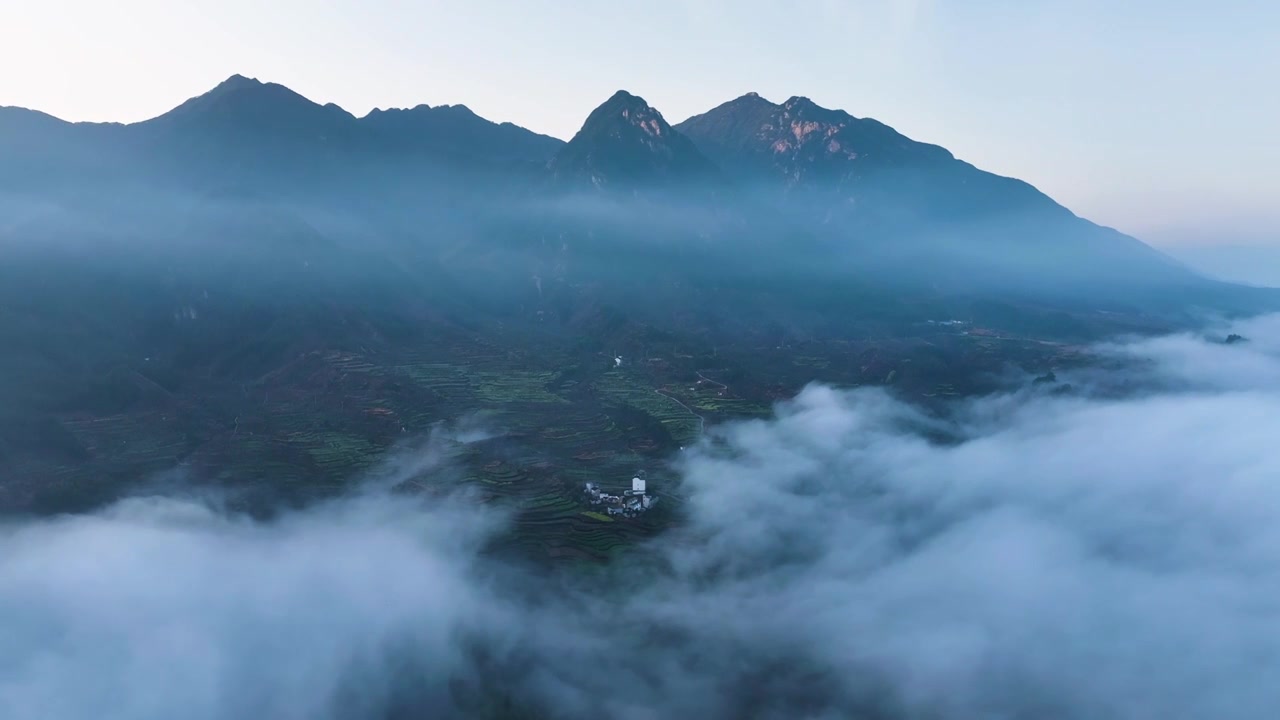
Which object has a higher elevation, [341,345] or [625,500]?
[341,345]

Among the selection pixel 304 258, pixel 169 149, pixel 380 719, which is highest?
pixel 169 149

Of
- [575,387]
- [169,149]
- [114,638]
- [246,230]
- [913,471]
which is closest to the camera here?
[114,638]

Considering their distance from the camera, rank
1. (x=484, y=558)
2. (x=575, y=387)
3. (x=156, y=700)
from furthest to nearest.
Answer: (x=575, y=387) → (x=484, y=558) → (x=156, y=700)

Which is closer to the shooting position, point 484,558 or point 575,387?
point 484,558

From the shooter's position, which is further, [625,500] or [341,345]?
[341,345]

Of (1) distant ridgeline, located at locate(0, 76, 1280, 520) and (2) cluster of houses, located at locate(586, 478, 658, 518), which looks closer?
(2) cluster of houses, located at locate(586, 478, 658, 518)

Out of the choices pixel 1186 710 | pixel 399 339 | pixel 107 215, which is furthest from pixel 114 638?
pixel 107 215

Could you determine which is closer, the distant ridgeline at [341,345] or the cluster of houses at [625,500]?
the cluster of houses at [625,500]

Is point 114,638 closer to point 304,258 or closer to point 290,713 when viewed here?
point 290,713
